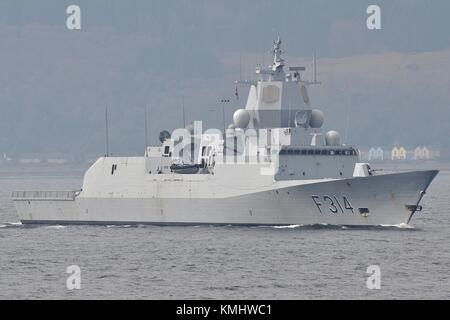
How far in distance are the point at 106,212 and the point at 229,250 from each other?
1394 centimetres

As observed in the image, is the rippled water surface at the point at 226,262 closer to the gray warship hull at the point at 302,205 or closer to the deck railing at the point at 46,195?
the gray warship hull at the point at 302,205

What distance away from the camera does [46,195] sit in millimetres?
63656

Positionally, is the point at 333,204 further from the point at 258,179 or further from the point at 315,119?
the point at 315,119

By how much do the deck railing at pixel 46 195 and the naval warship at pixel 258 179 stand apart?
0.64 feet

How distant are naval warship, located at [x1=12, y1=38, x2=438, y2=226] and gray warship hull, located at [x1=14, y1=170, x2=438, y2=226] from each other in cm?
4

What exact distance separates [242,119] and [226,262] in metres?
15.0

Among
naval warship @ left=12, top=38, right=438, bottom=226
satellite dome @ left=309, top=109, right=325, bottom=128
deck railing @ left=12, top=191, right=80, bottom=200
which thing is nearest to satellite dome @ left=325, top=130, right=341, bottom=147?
naval warship @ left=12, top=38, right=438, bottom=226

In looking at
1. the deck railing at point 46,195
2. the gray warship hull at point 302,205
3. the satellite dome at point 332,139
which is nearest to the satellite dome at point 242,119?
the satellite dome at point 332,139

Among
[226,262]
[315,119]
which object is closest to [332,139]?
[315,119]

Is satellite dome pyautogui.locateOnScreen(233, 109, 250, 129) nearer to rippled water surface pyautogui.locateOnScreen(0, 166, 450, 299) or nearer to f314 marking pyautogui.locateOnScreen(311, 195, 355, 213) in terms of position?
rippled water surface pyautogui.locateOnScreen(0, 166, 450, 299)

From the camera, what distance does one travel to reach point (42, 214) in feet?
209

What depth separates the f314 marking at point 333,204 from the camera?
175 ft
